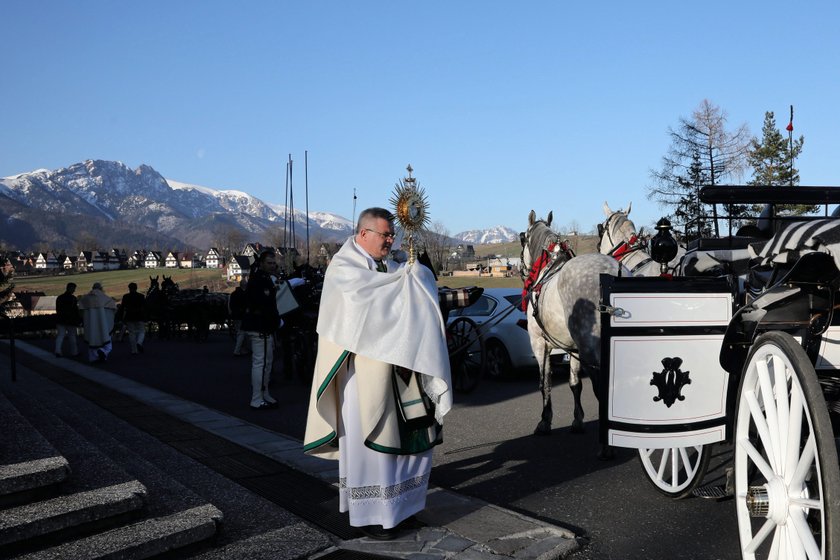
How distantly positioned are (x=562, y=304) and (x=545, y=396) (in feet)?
3.88

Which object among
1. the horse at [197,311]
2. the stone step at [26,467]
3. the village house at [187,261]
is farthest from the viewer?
the village house at [187,261]

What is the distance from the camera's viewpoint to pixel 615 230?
29.0 ft

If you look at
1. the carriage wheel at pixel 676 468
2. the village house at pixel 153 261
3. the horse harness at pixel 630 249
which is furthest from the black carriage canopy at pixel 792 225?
the village house at pixel 153 261

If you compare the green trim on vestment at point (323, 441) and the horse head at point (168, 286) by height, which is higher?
the horse head at point (168, 286)

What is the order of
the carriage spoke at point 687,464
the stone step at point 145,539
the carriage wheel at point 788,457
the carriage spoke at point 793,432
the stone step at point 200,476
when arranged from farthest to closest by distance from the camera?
the carriage spoke at point 687,464
the stone step at point 200,476
the stone step at point 145,539
the carriage spoke at point 793,432
the carriage wheel at point 788,457

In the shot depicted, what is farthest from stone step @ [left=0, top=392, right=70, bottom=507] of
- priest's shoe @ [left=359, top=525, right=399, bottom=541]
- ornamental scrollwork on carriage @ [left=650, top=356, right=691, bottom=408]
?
ornamental scrollwork on carriage @ [left=650, top=356, right=691, bottom=408]

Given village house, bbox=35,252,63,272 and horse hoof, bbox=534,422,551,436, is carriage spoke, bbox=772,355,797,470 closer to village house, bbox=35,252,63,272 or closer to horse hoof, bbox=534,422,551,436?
horse hoof, bbox=534,422,551,436

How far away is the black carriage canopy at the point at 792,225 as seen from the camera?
315cm

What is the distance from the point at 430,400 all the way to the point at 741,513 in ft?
6.45

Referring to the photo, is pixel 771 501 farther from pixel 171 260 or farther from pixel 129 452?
pixel 171 260

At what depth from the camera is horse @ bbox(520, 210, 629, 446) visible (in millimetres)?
6562

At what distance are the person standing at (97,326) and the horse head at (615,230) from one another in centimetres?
1316

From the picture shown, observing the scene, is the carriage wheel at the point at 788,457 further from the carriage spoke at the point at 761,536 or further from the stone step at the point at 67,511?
the stone step at the point at 67,511

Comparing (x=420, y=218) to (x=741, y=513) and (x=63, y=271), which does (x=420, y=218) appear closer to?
(x=741, y=513)
